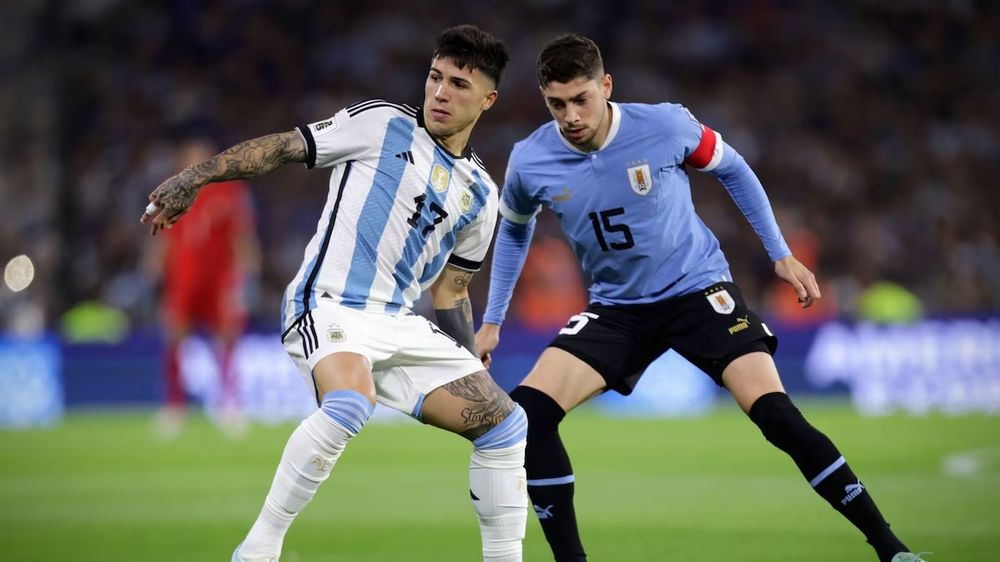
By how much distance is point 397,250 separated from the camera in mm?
5555

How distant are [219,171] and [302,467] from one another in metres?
1.15

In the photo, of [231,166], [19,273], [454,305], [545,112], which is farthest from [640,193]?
[545,112]

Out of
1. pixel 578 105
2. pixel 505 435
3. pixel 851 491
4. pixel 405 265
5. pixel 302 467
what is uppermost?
pixel 578 105

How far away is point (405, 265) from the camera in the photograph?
5613 millimetres

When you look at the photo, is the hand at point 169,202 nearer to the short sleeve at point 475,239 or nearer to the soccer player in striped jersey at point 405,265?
the soccer player in striped jersey at point 405,265

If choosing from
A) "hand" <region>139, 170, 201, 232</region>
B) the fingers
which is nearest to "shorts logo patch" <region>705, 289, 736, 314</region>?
the fingers

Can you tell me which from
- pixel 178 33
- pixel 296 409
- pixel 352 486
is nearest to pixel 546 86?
pixel 352 486

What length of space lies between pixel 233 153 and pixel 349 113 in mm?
569

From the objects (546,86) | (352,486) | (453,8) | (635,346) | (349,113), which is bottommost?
(352,486)

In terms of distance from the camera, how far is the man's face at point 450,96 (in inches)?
219

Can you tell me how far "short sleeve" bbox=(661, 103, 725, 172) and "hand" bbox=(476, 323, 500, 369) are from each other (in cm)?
123

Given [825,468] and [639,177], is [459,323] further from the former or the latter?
[825,468]

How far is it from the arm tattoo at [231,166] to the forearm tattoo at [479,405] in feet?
3.63

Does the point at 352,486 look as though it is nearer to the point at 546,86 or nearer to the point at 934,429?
the point at 546,86
